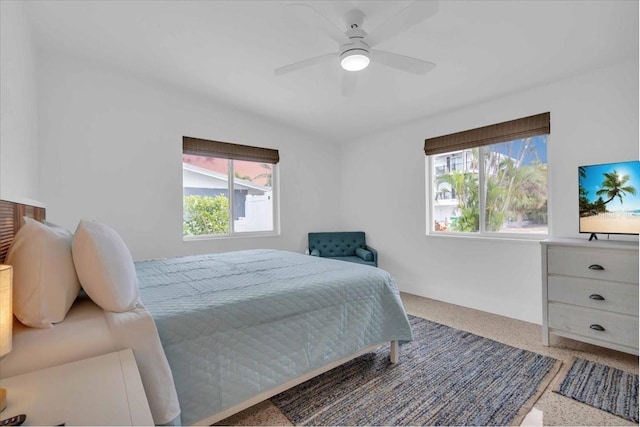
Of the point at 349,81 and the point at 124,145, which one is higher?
the point at 349,81

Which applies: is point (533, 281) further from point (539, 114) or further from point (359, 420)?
point (359, 420)

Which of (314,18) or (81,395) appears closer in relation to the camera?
(81,395)

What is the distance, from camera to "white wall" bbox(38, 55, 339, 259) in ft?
9.37

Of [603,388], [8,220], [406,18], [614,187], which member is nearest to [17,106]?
[8,220]

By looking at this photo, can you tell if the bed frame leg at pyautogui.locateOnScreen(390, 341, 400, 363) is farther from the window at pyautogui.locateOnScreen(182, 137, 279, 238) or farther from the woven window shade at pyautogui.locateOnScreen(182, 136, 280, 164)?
the woven window shade at pyautogui.locateOnScreen(182, 136, 280, 164)

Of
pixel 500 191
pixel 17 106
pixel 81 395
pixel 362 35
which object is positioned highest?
pixel 362 35

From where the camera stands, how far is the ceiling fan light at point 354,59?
2.00 metres

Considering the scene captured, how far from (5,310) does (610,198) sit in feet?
11.6

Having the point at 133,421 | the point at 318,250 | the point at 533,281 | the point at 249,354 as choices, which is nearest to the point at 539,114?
the point at 533,281

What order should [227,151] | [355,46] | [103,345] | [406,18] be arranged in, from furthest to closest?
[227,151] → [355,46] → [406,18] → [103,345]

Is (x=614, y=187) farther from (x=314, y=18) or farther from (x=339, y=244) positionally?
(x=339, y=244)

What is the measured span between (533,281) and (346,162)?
3.09 meters

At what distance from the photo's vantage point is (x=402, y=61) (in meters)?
2.12

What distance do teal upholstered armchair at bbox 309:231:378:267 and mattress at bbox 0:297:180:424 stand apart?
3.30 m
